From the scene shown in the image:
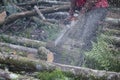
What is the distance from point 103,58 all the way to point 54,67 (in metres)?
1.21

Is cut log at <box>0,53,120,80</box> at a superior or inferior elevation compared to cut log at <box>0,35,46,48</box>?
superior

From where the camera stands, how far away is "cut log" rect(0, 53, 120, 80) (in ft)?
15.9

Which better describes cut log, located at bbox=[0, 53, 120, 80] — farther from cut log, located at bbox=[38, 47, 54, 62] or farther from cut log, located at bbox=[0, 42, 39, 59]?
cut log, located at bbox=[0, 42, 39, 59]

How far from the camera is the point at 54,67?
5051mm

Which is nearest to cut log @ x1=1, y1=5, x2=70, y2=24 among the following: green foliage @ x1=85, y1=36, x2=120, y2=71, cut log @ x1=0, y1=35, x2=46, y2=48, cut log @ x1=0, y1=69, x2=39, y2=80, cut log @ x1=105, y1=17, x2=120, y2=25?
cut log @ x1=0, y1=35, x2=46, y2=48

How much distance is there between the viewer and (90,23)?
6.89 m

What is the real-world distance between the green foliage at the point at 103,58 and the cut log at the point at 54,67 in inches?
26.8

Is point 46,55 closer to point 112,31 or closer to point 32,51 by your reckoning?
point 32,51

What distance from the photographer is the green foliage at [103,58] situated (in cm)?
552

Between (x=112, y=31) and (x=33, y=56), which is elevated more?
(x=112, y=31)

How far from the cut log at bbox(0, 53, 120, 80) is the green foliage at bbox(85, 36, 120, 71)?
2.23 ft

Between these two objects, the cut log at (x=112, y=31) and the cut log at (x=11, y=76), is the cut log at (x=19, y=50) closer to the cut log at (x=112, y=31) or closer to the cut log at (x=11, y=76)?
the cut log at (x=11, y=76)

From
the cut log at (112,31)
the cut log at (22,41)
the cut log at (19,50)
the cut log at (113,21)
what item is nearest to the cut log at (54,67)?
the cut log at (19,50)

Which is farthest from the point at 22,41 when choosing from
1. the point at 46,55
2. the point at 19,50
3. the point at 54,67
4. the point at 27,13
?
the point at 54,67
